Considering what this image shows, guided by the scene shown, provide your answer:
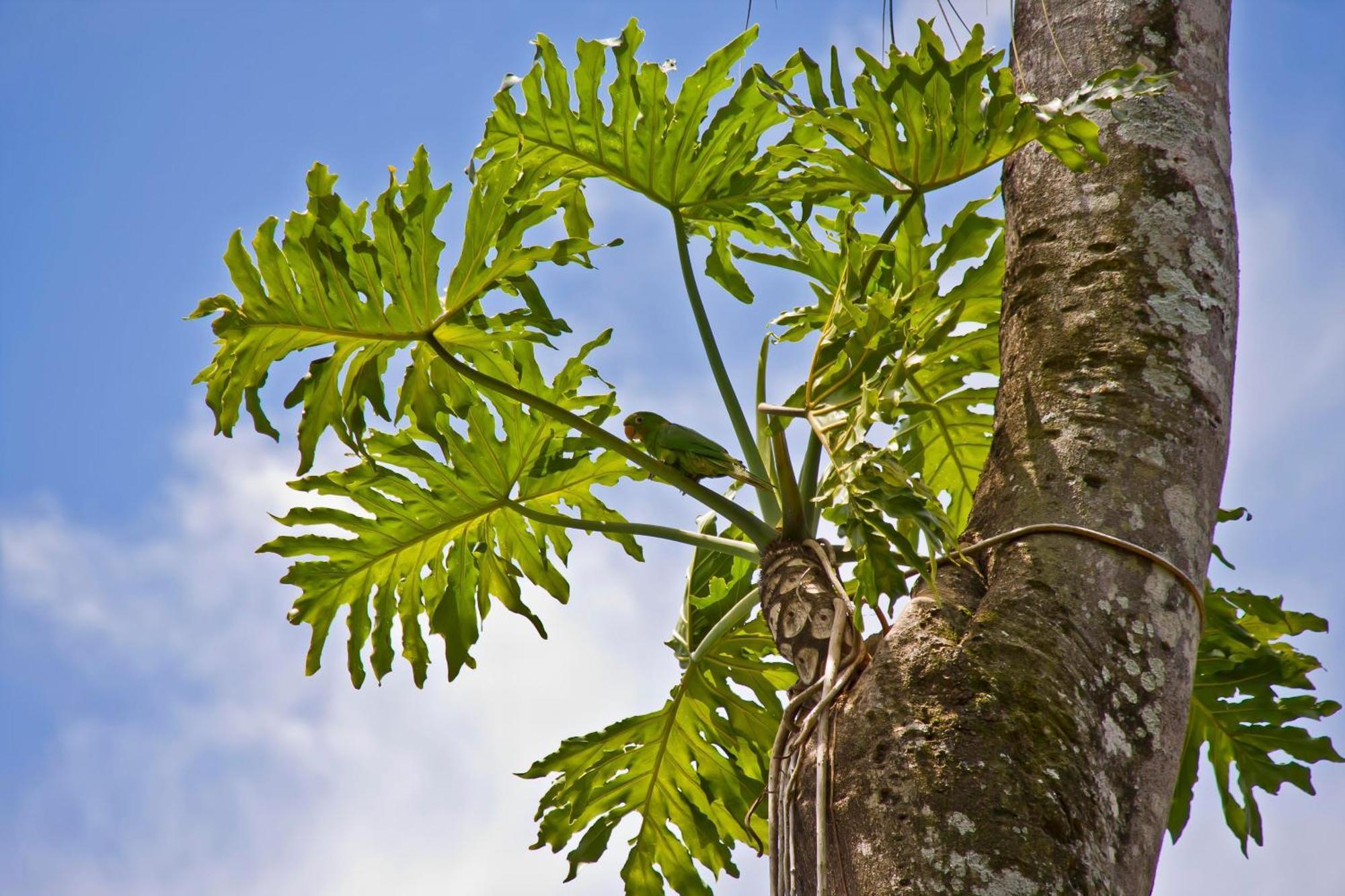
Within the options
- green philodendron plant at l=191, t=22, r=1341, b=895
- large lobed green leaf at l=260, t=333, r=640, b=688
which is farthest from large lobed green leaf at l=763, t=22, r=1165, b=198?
large lobed green leaf at l=260, t=333, r=640, b=688

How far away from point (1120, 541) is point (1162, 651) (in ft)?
0.46

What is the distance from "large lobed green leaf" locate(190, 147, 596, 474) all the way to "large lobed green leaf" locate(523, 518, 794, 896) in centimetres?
82

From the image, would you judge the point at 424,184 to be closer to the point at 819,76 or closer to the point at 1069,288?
the point at 819,76

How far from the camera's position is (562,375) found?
2342 millimetres

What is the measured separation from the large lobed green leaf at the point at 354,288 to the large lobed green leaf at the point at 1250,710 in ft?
4.91

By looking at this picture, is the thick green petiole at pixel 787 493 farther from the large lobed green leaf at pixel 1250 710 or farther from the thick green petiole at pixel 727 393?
the large lobed green leaf at pixel 1250 710

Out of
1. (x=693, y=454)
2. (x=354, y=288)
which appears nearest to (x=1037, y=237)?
(x=693, y=454)

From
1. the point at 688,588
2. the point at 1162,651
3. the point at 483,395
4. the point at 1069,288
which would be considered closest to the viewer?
the point at 1162,651

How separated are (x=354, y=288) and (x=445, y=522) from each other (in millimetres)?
632

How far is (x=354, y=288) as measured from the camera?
1.89 meters

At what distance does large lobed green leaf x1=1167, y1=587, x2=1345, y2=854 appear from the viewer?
2244 mm

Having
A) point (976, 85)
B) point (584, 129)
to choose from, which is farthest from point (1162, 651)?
point (584, 129)

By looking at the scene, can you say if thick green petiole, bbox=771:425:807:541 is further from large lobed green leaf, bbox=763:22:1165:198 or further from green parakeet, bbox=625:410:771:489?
large lobed green leaf, bbox=763:22:1165:198

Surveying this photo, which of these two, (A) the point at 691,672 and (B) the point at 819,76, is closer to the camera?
(B) the point at 819,76
